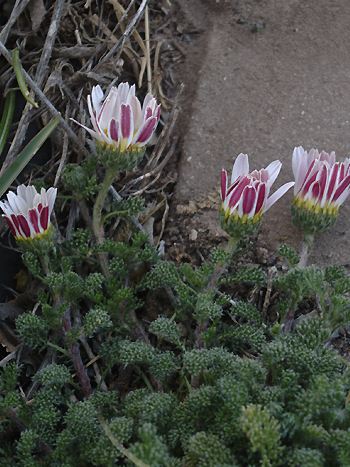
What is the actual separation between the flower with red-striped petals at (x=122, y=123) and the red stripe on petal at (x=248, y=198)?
26cm

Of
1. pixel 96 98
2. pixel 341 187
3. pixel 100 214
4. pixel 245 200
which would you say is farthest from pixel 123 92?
pixel 341 187

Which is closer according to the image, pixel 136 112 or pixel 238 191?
pixel 238 191

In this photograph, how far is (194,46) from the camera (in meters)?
2.23

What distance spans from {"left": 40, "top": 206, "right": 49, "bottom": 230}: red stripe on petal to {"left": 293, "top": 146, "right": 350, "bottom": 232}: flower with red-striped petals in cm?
54

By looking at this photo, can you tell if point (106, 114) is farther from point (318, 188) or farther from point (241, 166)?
point (318, 188)

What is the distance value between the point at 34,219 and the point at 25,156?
9.7 inches

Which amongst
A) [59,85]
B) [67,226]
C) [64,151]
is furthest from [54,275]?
[59,85]

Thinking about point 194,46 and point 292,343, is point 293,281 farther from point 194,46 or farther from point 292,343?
point 194,46

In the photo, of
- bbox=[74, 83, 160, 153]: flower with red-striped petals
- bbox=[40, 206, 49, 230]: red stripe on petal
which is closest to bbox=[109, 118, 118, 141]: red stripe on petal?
bbox=[74, 83, 160, 153]: flower with red-striped petals

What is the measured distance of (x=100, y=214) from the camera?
1.84 metres

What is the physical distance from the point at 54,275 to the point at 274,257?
1.70 feet

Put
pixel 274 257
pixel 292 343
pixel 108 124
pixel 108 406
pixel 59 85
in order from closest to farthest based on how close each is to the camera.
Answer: pixel 292 343 → pixel 108 406 → pixel 108 124 → pixel 274 257 → pixel 59 85

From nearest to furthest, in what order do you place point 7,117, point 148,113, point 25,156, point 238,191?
point 238,191 < point 148,113 < point 25,156 < point 7,117

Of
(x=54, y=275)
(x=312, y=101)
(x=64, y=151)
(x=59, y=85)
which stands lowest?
(x=54, y=275)
